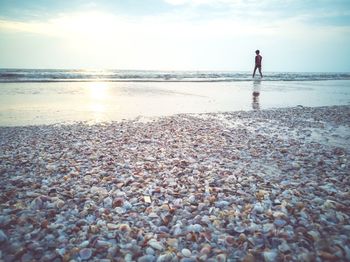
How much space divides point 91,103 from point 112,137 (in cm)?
759

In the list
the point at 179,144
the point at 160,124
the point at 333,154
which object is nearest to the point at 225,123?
the point at 160,124

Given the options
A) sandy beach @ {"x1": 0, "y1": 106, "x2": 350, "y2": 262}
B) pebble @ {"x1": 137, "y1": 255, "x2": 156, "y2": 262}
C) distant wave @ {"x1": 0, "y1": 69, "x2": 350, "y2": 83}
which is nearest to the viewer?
pebble @ {"x1": 137, "y1": 255, "x2": 156, "y2": 262}

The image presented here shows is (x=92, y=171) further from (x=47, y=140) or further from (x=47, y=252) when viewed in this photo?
(x=47, y=140)

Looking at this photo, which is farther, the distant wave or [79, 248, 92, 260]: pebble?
the distant wave

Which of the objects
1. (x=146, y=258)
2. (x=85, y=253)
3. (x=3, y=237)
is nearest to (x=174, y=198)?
(x=146, y=258)

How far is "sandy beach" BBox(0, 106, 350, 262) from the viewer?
3.12m

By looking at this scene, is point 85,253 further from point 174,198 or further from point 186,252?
point 174,198

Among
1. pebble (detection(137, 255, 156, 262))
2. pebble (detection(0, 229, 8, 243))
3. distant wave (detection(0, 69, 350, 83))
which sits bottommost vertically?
pebble (detection(137, 255, 156, 262))

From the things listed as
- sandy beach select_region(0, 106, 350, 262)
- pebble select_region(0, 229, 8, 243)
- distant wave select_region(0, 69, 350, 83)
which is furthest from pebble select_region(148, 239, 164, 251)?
distant wave select_region(0, 69, 350, 83)

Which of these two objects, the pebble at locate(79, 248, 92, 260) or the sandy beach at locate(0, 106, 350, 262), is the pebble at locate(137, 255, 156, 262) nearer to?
the sandy beach at locate(0, 106, 350, 262)

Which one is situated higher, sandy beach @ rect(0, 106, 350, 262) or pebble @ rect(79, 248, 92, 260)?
sandy beach @ rect(0, 106, 350, 262)

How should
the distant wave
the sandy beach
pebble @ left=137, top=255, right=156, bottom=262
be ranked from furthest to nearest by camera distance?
the distant wave, the sandy beach, pebble @ left=137, top=255, right=156, bottom=262

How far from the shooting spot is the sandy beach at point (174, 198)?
312 centimetres

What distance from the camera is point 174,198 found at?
169 inches
